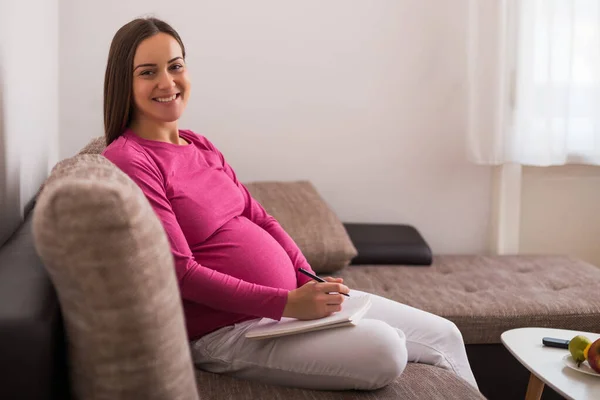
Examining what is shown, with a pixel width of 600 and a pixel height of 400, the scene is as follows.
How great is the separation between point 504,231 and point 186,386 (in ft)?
7.71

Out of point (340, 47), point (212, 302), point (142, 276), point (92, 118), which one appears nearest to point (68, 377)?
point (142, 276)

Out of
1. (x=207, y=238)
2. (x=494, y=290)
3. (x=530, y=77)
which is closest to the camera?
(x=207, y=238)

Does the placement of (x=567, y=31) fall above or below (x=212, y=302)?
above

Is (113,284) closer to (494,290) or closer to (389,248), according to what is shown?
(494,290)

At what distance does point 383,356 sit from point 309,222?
1200 mm

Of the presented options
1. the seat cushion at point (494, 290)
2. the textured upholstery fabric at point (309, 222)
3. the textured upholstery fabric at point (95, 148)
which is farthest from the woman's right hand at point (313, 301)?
the textured upholstery fabric at point (309, 222)

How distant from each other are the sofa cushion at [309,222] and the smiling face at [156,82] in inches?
37.5

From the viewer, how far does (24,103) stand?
80.0 inches

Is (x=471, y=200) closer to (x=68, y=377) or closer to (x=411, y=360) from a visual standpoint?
(x=411, y=360)

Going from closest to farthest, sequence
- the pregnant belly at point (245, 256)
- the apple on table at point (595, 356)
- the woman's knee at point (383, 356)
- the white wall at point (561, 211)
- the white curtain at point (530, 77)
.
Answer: the woman's knee at point (383, 356)
the pregnant belly at point (245, 256)
the apple on table at point (595, 356)
the white curtain at point (530, 77)
the white wall at point (561, 211)

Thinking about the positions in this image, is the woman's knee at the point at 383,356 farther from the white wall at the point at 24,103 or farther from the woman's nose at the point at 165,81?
the white wall at the point at 24,103

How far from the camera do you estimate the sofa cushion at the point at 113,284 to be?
3.43 feet

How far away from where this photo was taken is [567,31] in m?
3.05

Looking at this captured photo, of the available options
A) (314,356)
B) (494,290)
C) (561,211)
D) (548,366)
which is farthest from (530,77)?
(314,356)
